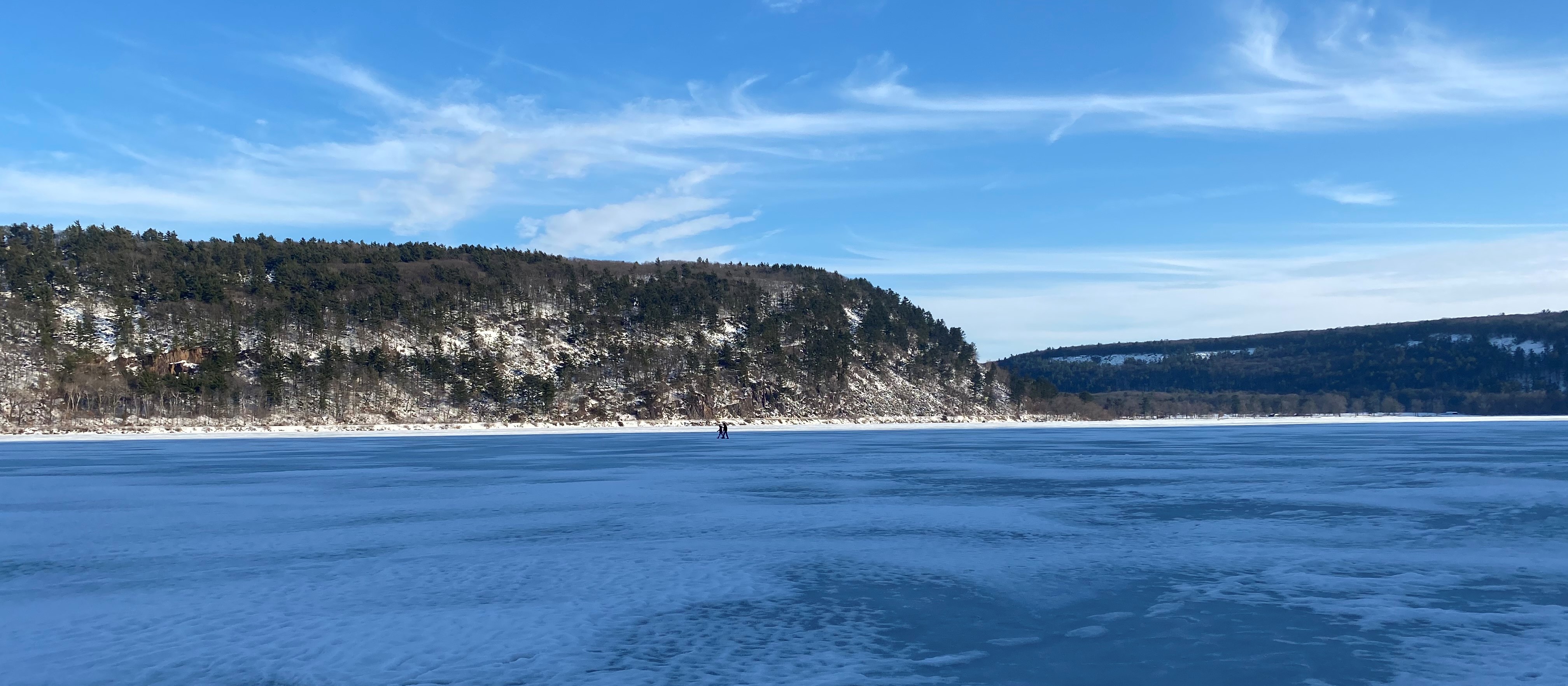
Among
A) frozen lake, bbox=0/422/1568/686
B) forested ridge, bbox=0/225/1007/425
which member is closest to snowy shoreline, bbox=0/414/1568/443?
forested ridge, bbox=0/225/1007/425

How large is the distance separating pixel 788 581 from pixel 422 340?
13995cm

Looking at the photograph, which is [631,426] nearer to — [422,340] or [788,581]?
[422,340]

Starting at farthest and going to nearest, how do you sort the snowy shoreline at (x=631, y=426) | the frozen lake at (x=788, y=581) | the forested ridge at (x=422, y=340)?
the forested ridge at (x=422, y=340), the snowy shoreline at (x=631, y=426), the frozen lake at (x=788, y=581)

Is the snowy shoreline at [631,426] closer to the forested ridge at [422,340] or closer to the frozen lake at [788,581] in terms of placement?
the forested ridge at [422,340]

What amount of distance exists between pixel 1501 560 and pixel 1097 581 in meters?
7.98

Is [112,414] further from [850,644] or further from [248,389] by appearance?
[850,644]

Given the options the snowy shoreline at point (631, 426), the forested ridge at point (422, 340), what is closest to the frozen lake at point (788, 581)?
the snowy shoreline at point (631, 426)

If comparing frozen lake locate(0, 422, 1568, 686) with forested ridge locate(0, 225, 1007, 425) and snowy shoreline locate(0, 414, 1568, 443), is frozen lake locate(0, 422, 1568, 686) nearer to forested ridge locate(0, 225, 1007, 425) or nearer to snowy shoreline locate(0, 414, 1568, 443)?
snowy shoreline locate(0, 414, 1568, 443)

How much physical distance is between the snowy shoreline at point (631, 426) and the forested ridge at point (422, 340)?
6.25 metres

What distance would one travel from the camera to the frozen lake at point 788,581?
11328mm

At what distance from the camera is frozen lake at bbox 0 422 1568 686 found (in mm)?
11328

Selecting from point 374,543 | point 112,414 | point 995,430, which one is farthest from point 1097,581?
point 112,414

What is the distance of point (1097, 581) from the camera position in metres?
16.2

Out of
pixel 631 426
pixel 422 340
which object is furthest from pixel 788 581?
pixel 422 340
